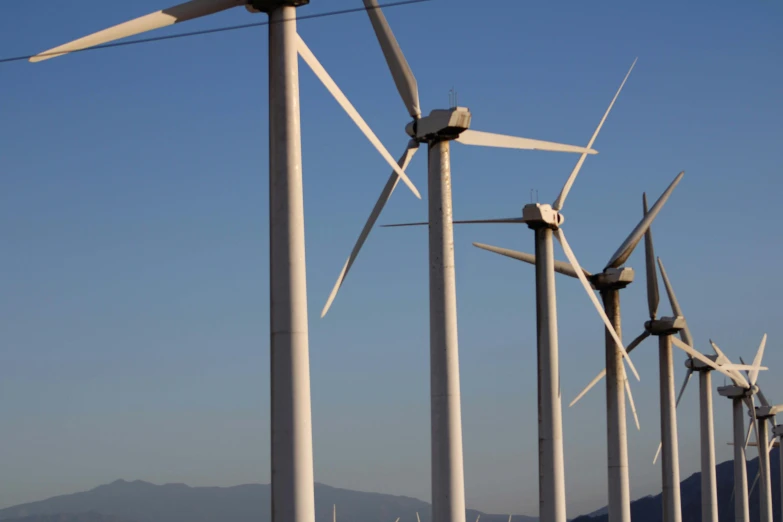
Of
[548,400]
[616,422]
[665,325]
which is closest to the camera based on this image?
[548,400]

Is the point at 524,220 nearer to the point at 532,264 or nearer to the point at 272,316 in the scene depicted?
the point at 532,264

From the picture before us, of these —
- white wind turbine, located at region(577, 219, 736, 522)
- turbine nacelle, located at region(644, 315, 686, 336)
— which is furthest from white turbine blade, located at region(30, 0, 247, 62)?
turbine nacelle, located at region(644, 315, 686, 336)

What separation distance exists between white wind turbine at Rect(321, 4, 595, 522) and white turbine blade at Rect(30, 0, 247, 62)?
11.5m

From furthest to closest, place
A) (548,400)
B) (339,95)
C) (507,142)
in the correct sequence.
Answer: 1. (548,400)
2. (507,142)
3. (339,95)

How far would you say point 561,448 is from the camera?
212ft

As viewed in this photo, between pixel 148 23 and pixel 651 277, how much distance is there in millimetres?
63128

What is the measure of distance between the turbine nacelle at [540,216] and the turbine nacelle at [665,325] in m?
23.9

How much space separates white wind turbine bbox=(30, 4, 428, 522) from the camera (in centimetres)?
3112

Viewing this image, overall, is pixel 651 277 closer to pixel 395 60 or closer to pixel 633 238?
pixel 633 238

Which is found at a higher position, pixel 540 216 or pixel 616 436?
pixel 540 216

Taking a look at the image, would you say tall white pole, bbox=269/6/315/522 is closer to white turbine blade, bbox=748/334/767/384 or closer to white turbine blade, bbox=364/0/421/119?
white turbine blade, bbox=364/0/421/119

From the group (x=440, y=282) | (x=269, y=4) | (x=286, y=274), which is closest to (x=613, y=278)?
(x=440, y=282)

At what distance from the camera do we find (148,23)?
110 ft

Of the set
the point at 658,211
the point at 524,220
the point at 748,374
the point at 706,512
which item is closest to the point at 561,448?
the point at 524,220
